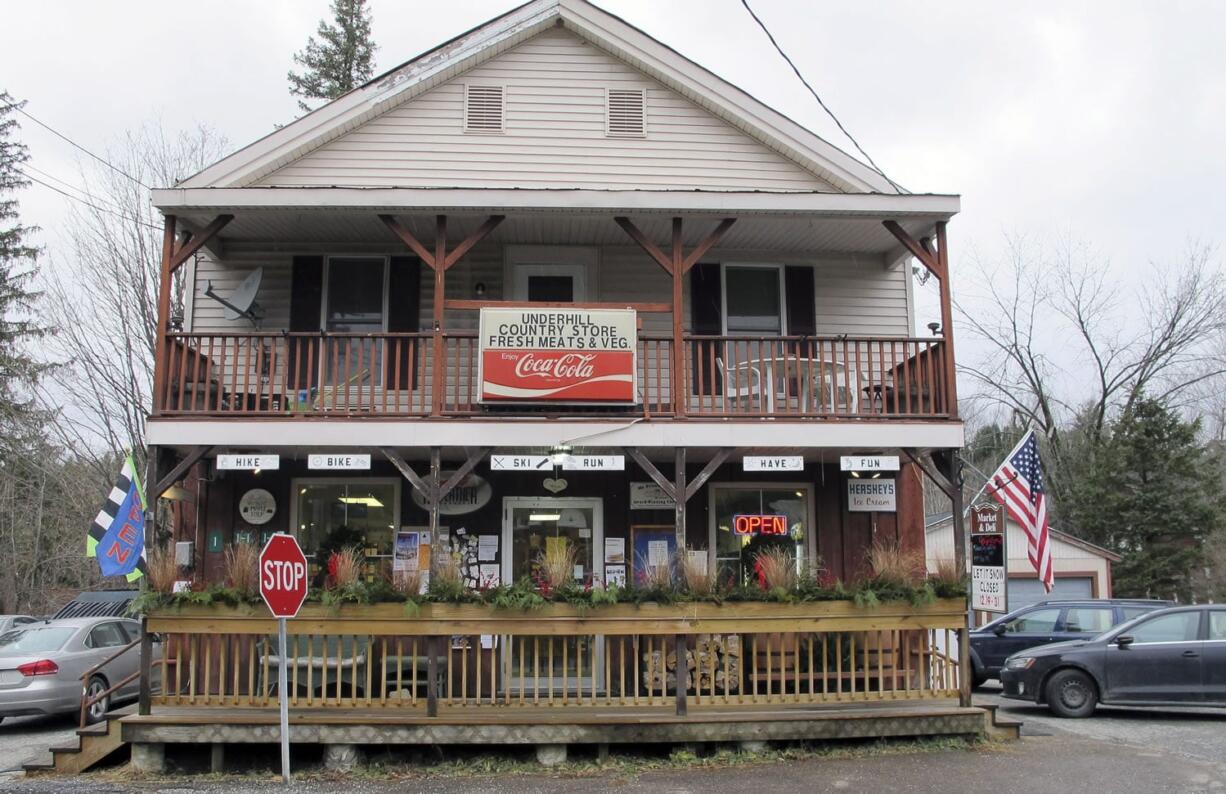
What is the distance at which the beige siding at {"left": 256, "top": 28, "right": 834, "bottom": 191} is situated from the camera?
43.5ft

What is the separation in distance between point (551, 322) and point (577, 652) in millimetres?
3459

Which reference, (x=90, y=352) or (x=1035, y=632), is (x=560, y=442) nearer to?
(x=1035, y=632)

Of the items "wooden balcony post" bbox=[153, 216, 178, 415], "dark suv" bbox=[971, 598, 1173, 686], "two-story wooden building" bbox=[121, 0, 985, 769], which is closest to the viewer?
"wooden balcony post" bbox=[153, 216, 178, 415]

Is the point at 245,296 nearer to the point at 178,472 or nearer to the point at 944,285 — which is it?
the point at 178,472

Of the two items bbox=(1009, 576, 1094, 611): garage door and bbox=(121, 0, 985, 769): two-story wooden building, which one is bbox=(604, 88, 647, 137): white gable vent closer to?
bbox=(121, 0, 985, 769): two-story wooden building

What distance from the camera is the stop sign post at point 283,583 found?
337 inches

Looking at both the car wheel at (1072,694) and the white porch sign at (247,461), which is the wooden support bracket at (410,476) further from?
the car wheel at (1072,694)

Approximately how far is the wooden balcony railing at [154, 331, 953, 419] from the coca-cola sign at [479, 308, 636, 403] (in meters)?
0.25

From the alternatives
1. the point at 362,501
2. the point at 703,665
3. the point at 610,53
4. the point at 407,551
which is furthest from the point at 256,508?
the point at 610,53

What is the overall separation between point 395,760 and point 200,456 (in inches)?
146

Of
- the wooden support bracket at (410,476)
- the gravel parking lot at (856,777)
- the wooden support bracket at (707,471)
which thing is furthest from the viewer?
the wooden support bracket at (707,471)

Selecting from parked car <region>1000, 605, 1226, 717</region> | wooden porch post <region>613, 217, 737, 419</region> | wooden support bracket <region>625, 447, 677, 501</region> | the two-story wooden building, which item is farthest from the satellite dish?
parked car <region>1000, 605, 1226, 717</region>

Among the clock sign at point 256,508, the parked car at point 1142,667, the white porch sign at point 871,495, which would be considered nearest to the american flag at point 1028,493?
the white porch sign at point 871,495

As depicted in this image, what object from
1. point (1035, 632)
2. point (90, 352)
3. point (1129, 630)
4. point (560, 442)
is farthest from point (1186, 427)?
point (90, 352)
